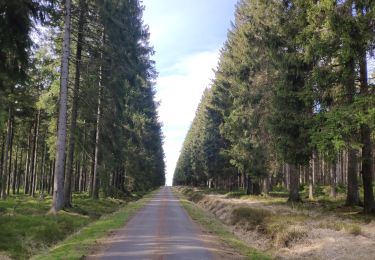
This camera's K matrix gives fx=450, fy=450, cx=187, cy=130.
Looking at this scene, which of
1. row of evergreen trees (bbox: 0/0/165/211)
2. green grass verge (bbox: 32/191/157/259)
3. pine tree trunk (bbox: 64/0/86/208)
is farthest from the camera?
pine tree trunk (bbox: 64/0/86/208)

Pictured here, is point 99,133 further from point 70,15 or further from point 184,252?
point 184,252

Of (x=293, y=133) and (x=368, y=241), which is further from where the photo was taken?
(x=293, y=133)

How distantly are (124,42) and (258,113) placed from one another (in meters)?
10.4

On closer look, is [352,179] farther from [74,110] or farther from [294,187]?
[74,110]

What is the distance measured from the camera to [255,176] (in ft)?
115

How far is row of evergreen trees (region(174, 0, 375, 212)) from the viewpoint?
57.1 feet

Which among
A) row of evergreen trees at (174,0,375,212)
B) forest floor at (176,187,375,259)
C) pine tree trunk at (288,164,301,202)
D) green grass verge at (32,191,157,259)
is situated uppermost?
row of evergreen trees at (174,0,375,212)

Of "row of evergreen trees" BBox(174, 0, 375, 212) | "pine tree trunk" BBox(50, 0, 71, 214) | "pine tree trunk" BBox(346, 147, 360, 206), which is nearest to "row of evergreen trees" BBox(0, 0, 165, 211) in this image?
"pine tree trunk" BBox(50, 0, 71, 214)

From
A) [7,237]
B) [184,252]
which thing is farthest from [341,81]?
[7,237]

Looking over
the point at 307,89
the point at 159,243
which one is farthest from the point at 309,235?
the point at 307,89

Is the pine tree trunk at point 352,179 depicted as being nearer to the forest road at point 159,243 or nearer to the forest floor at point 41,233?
the forest road at point 159,243

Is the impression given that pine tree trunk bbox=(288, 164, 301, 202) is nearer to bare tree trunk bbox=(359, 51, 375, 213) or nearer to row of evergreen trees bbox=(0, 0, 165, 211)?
bare tree trunk bbox=(359, 51, 375, 213)

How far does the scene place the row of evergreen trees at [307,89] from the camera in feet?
57.1

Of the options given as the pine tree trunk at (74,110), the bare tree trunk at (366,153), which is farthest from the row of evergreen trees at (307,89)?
the pine tree trunk at (74,110)
